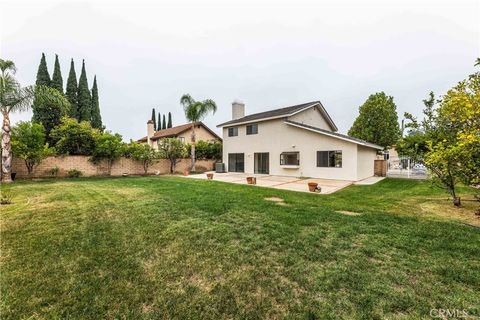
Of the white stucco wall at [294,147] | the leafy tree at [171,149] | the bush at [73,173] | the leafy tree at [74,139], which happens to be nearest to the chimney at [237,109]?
the white stucco wall at [294,147]

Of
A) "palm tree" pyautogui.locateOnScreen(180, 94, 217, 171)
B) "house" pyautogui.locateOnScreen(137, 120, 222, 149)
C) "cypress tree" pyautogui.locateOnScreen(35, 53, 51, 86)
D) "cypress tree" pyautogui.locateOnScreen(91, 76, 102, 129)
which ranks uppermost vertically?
"cypress tree" pyautogui.locateOnScreen(35, 53, 51, 86)

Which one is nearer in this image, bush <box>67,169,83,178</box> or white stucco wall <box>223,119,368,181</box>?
white stucco wall <box>223,119,368,181</box>

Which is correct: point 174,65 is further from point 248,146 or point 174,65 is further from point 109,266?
point 109,266

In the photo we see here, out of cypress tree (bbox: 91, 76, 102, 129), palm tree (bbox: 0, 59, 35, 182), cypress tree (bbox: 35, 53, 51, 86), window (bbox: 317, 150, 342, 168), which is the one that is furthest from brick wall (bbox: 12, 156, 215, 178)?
cypress tree (bbox: 35, 53, 51, 86)

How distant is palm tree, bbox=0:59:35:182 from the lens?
11375 millimetres

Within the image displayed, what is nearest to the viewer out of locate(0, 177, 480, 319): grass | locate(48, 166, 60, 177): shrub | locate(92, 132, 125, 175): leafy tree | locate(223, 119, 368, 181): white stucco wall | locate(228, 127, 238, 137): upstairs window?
locate(0, 177, 480, 319): grass

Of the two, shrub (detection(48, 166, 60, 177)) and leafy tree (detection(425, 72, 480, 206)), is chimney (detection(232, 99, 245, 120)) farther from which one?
leafy tree (detection(425, 72, 480, 206))

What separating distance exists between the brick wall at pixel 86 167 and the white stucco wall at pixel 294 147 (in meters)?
7.32

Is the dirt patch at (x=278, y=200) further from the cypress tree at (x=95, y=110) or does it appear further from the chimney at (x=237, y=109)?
the cypress tree at (x=95, y=110)

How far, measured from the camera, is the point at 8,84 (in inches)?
450

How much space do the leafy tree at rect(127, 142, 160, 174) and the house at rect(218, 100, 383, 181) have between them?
740 cm

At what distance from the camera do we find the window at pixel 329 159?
14594 mm

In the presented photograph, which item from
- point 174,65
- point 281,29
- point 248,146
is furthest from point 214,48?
point 248,146

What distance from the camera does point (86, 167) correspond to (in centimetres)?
1650
